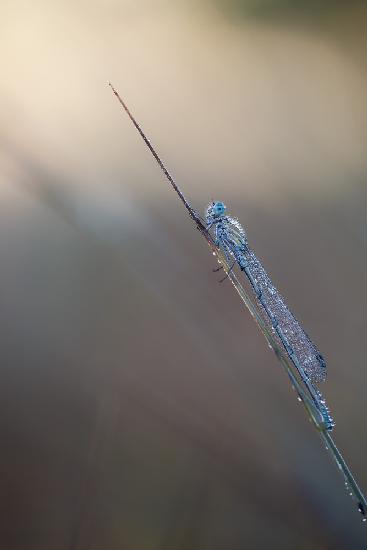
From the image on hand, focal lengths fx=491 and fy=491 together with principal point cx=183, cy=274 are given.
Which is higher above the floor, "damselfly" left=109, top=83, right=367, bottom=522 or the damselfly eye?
the damselfly eye

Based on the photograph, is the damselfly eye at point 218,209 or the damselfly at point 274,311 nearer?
the damselfly at point 274,311

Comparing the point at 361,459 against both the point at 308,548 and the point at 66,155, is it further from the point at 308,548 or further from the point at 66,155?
the point at 66,155

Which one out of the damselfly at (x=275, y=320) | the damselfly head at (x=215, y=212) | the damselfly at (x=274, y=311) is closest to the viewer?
the damselfly at (x=275, y=320)

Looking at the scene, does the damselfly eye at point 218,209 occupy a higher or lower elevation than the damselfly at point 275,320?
higher

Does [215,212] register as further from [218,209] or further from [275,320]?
[275,320]

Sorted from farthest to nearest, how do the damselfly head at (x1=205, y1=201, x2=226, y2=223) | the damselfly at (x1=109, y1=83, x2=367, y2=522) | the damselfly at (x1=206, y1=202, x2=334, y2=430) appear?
the damselfly head at (x1=205, y1=201, x2=226, y2=223)
the damselfly at (x1=206, y1=202, x2=334, y2=430)
the damselfly at (x1=109, y1=83, x2=367, y2=522)

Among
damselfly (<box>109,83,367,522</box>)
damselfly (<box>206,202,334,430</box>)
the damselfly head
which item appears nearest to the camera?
damselfly (<box>109,83,367,522</box>)

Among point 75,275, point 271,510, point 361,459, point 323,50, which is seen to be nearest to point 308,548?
point 271,510

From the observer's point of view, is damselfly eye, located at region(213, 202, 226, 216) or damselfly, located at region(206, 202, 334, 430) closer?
damselfly, located at region(206, 202, 334, 430)

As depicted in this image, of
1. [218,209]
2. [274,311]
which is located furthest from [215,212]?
[274,311]
